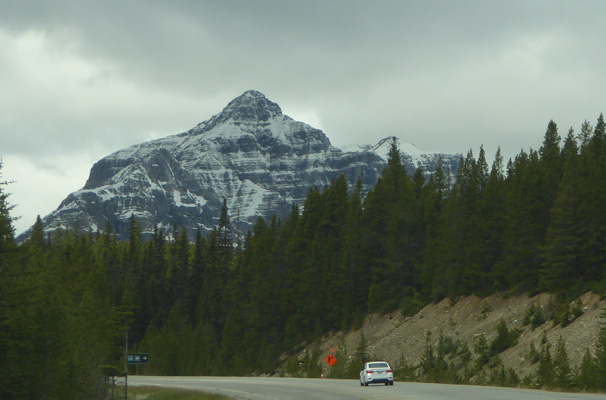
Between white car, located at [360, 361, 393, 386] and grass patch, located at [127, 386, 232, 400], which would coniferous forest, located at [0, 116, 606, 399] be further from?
white car, located at [360, 361, 393, 386]

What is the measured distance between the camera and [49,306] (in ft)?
120

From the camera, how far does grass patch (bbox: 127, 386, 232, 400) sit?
3981cm

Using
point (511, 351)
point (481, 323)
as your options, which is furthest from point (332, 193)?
point (511, 351)

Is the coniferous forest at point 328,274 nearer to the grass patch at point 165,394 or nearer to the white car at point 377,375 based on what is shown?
the grass patch at point 165,394

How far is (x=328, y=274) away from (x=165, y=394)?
42.9 m

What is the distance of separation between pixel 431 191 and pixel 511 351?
40792 millimetres

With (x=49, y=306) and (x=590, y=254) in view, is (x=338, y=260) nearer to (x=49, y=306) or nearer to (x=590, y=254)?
(x=590, y=254)

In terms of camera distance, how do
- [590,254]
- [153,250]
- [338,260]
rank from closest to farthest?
1. [590,254]
2. [338,260]
3. [153,250]

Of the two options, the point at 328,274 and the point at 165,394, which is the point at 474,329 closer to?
the point at 165,394

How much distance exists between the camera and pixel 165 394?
46562 millimetres

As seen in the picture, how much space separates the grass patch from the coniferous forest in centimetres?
300

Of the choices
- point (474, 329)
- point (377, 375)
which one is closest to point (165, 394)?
point (377, 375)

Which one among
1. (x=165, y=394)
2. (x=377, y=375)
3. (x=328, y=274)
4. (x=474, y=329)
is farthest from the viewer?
(x=328, y=274)

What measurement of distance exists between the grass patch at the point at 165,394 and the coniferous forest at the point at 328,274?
9.83 ft
